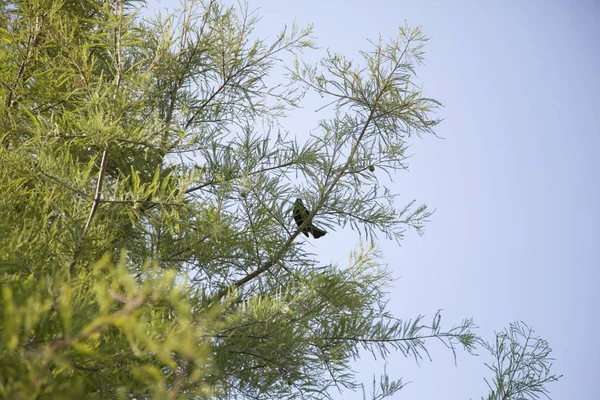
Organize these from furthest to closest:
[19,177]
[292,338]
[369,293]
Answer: [369,293] → [19,177] → [292,338]

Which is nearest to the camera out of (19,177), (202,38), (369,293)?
(19,177)

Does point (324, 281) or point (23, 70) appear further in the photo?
point (23, 70)

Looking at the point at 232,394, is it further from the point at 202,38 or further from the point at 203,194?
the point at 202,38

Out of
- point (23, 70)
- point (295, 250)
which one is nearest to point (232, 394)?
point (295, 250)

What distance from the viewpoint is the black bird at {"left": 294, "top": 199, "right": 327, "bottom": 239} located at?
5.24ft

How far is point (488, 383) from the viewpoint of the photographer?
1373 mm

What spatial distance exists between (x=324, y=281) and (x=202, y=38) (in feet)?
2.69

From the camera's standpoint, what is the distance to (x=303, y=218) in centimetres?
160

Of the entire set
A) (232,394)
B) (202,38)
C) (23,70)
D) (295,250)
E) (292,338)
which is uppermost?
(202,38)

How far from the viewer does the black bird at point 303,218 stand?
1.60 meters

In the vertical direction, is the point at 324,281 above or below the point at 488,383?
above

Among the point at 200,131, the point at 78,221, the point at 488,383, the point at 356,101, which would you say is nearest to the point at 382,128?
the point at 356,101

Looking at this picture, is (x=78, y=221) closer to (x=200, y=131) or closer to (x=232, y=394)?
(x=200, y=131)

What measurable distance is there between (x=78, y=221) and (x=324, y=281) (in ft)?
2.05
